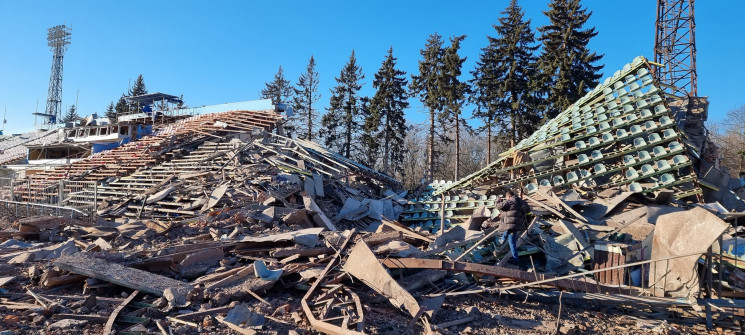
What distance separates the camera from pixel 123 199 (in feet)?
43.1

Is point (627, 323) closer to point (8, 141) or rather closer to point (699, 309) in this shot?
point (699, 309)

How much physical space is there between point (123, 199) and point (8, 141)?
47.2 metres

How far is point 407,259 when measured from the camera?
19.5 feet

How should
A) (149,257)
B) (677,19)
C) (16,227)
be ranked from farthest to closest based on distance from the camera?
(677,19) < (16,227) < (149,257)

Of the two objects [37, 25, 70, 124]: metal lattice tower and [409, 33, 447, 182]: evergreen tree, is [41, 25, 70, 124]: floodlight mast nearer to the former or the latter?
[37, 25, 70, 124]: metal lattice tower

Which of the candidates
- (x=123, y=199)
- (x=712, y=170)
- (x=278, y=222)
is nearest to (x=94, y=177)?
(x=123, y=199)

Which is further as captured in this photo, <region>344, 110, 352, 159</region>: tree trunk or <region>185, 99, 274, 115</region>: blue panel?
<region>344, 110, 352, 159</region>: tree trunk

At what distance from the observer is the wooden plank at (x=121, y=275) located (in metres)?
5.30

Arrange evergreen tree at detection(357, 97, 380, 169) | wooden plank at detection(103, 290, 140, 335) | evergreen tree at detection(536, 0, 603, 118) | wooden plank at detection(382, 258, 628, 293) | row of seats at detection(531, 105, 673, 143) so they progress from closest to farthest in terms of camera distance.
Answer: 1. wooden plank at detection(103, 290, 140, 335)
2. wooden plank at detection(382, 258, 628, 293)
3. row of seats at detection(531, 105, 673, 143)
4. evergreen tree at detection(536, 0, 603, 118)
5. evergreen tree at detection(357, 97, 380, 169)

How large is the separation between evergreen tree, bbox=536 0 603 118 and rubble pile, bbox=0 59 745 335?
38.1 feet

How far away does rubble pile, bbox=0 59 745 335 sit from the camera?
16.2 feet

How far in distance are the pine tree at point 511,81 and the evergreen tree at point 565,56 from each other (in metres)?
1.01

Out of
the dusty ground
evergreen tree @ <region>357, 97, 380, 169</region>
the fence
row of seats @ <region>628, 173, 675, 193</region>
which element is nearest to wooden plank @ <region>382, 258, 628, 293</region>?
the dusty ground

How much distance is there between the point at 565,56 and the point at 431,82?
8.67 meters
